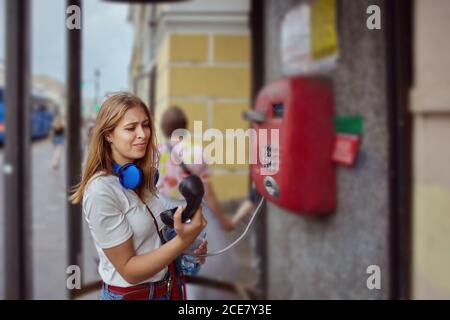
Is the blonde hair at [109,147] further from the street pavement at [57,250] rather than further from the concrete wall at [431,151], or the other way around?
the concrete wall at [431,151]

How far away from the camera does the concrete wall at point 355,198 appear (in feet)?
5.52

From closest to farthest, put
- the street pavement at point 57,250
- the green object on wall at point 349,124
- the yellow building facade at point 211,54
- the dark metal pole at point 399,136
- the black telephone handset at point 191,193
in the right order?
the black telephone handset at point 191,193 → the street pavement at point 57,250 → the dark metal pole at point 399,136 → the green object on wall at point 349,124 → the yellow building facade at point 211,54

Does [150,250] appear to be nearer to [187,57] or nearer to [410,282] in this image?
[410,282]

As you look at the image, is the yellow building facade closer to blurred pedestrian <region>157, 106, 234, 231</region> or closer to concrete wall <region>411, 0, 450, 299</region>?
concrete wall <region>411, 0, 450, 299</region>

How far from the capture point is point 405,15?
167cm

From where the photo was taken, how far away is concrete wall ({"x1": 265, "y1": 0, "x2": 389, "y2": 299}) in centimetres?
168

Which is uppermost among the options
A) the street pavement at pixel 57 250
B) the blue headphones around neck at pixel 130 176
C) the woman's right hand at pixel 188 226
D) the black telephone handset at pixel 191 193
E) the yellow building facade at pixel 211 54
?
the yellow building facade at pixel 211 54

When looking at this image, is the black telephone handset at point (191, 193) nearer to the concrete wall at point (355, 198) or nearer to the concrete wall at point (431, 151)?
the concrete wall at point (355, 198)

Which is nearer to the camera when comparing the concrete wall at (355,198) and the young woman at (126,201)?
the young woman at (126,201)

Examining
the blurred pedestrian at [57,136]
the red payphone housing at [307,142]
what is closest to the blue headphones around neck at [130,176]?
the red payphone housing at [307,142]

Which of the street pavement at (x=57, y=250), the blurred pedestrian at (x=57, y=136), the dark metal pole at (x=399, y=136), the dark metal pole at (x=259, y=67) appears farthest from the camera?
the dark metal pole at (x=259, y=67)

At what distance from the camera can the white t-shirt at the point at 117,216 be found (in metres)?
0.58

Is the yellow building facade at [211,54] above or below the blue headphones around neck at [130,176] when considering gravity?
above

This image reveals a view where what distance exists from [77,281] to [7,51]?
85.2 inches
